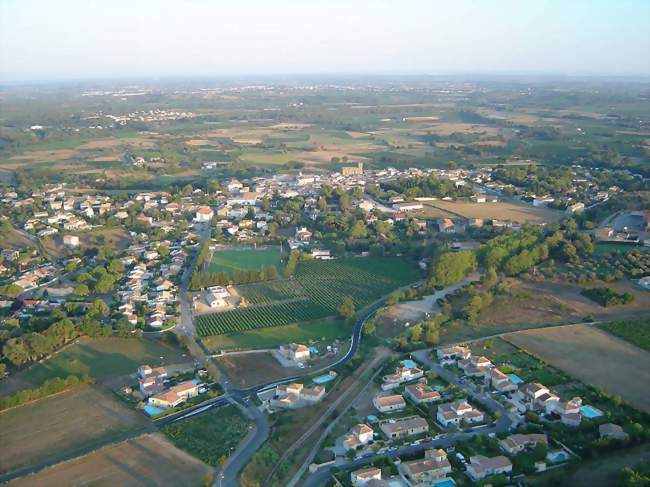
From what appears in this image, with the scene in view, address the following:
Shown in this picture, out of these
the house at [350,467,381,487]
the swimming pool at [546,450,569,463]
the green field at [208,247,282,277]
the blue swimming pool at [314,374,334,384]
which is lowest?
the blue swimming pool at [314,374,334,384]

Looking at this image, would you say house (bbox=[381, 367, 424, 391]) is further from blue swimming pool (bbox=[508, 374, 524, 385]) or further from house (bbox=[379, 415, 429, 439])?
blue swimming pool (bbox=[508, 374, 524, 385])

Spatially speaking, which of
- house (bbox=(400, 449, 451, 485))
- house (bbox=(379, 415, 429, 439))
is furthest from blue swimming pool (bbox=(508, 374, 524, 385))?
house (bbox=(400, 449, 451, 485))

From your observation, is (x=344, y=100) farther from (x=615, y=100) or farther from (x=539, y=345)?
(x=539, y=345)

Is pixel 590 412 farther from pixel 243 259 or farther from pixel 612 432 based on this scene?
pixel 243 259

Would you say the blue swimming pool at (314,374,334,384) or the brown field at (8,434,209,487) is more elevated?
the blue swimming pool at (314,374,334,384)

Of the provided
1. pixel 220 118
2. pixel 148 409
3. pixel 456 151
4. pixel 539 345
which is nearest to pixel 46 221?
pixel 148 409

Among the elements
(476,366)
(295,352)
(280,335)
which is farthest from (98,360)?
(476,366)
